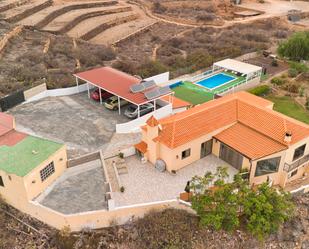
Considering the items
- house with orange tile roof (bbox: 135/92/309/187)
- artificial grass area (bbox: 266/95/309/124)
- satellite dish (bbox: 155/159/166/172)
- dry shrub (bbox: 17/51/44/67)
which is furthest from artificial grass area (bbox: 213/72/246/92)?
dry shrub (bbox: 17/51/44/67)

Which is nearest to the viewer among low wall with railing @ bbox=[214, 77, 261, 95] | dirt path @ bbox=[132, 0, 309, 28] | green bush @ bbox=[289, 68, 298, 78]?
low wall with railing @ bbox=[214, 77, 261, 95]

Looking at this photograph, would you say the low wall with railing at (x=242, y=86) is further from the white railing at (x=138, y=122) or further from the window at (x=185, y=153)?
the window at (x=185, y=153)

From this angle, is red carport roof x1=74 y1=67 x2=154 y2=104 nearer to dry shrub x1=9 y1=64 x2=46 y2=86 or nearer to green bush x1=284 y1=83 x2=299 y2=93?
dry shrub x1=9 y1=64 x2=46 y2=86

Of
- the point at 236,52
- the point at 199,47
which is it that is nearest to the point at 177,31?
the point at 199,47

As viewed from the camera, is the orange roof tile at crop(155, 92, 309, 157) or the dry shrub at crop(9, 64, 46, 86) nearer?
the orange roof tile at crop(155, 92, 309, 157)

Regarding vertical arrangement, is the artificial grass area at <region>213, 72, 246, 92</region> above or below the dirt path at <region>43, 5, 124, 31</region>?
below

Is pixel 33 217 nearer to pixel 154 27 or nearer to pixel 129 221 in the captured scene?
pixel 129 221

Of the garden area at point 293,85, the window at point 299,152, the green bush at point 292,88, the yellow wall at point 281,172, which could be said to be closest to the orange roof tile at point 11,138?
the yellow wall at point 281,172
